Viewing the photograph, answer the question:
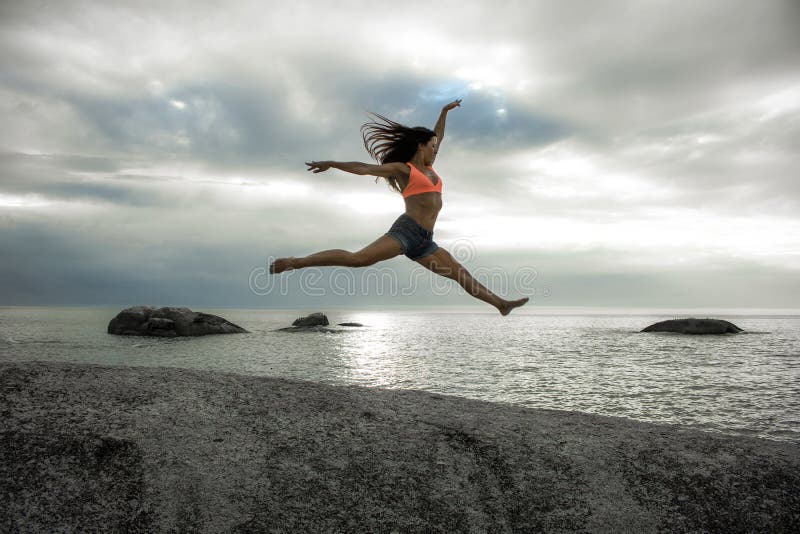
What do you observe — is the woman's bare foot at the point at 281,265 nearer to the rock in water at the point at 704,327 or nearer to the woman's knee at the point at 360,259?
the woman's knee at the point at 360,259

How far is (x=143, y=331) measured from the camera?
36812mm

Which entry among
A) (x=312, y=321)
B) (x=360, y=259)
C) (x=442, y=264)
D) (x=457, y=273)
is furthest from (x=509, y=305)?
(x=312, y=321)

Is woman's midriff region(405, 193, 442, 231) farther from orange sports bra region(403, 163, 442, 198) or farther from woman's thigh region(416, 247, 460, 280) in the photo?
woman's thigh region(416, 247, 460, 280)

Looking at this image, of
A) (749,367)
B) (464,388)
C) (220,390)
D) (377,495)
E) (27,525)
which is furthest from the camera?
(749,367)

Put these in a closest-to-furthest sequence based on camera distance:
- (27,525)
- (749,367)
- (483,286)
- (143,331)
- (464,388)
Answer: (27,525), (483,286), (464,388), (749,367), (143,331)

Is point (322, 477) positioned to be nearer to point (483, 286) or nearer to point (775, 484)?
point (483, 286)

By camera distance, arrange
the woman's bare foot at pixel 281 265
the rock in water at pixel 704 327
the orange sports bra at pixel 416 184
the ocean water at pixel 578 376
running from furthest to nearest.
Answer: the rock in water at pixel 704 327 < the ocean water at pixel 578 376 < the orange sports bra at pixel 416 184 < the woman's bare foot at pixel 281 265

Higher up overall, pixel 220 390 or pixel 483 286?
pixel 483 286

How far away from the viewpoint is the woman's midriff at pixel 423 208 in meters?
5.64

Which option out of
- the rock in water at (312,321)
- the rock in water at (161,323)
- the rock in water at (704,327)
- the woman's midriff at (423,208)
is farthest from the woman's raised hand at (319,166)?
the rock in water at (704,327)

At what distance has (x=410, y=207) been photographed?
5.66 metres

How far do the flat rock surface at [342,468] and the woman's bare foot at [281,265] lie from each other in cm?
169

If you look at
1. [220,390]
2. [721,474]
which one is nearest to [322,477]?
[220,390]

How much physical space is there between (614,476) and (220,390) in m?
4.67
